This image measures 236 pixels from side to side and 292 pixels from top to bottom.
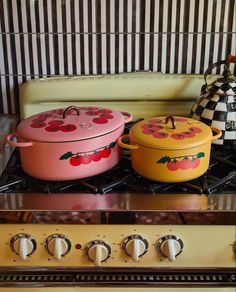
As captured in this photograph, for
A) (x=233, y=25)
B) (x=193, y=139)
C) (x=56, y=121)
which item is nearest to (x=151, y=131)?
(x=193, y=139)

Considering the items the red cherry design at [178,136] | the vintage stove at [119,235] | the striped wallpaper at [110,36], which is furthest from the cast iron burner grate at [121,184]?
the striped wallpaper at [110,36]

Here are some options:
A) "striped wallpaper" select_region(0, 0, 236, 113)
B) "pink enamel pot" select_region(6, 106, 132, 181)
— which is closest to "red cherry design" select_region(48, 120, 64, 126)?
"pink enamel pot" select_region(6, 106, 132, 181)

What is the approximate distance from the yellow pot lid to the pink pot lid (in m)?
0.06

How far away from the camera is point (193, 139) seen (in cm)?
95

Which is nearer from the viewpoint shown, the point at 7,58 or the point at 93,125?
the point at 93,125

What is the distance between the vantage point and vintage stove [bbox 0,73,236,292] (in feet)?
2.92

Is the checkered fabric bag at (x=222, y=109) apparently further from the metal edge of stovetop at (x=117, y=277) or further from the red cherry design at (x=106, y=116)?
the metal edge of stovetop at (x=117, y=277)

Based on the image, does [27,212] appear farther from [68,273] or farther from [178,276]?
[178,276]

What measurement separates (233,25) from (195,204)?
0.61 meters

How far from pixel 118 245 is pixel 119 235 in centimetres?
2

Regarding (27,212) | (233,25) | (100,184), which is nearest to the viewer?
(27,212)

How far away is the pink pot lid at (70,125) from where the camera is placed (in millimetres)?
959

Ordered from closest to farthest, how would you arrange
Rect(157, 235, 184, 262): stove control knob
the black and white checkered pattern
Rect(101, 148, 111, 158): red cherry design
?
Rect(157, 235, 184, 262): stove control knob → Rect(101, 148, 111, 158): red cherry design → the black and white checkered pattern

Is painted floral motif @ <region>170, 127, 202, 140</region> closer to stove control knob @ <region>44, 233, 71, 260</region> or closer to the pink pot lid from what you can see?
the pink pot lid
